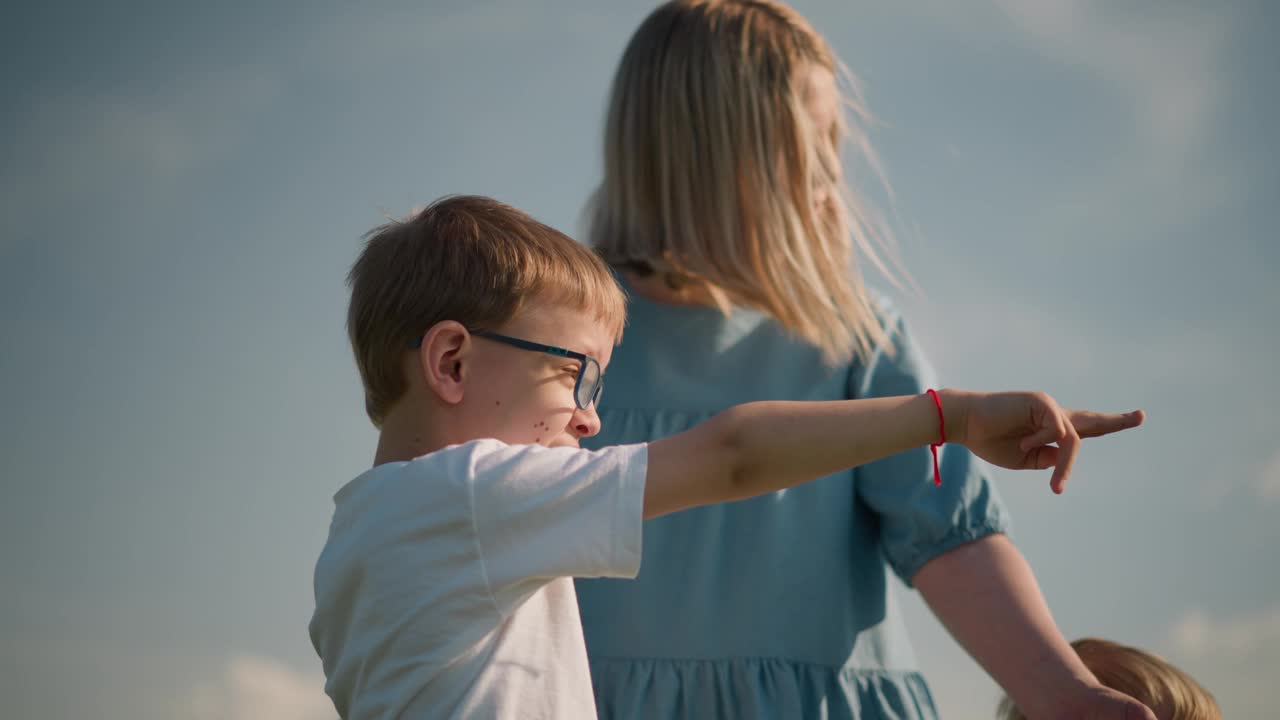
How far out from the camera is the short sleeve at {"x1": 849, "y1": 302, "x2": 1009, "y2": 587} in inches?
106

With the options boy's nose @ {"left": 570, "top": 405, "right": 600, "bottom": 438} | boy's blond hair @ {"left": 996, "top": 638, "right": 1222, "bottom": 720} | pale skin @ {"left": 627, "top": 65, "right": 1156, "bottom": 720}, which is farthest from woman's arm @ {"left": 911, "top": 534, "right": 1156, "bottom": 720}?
boy's nose @ {"left": 570, "top": 405, "right": 600, "bottom": 438}

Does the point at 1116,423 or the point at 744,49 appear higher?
the point at 744,49

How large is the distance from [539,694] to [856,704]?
1075 millimetres

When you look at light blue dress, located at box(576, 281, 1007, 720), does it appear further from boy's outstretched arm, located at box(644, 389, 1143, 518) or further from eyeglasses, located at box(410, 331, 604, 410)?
boy's outstretched arm, located at box(644, 389, 1143, 518)

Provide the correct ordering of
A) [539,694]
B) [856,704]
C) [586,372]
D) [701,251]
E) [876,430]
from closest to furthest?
[876,430]
[539,694]
[586,372]
[856,704]
[701,251]

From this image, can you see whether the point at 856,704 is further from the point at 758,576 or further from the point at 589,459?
the point at 589,459

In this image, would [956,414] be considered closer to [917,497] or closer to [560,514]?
[560,514]

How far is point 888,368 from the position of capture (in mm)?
2906

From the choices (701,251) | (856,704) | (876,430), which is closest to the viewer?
(876,430)

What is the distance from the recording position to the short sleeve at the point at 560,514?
1.57m

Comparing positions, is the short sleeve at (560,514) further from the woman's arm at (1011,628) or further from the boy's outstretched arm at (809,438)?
the woman's arm at (1011,628)

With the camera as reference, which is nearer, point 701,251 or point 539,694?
point 539,694

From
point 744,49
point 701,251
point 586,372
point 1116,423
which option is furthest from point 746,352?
point 1116,423

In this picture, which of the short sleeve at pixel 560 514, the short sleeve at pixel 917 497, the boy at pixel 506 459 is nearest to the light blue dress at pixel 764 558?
the short sleeve at pixel 917 497
